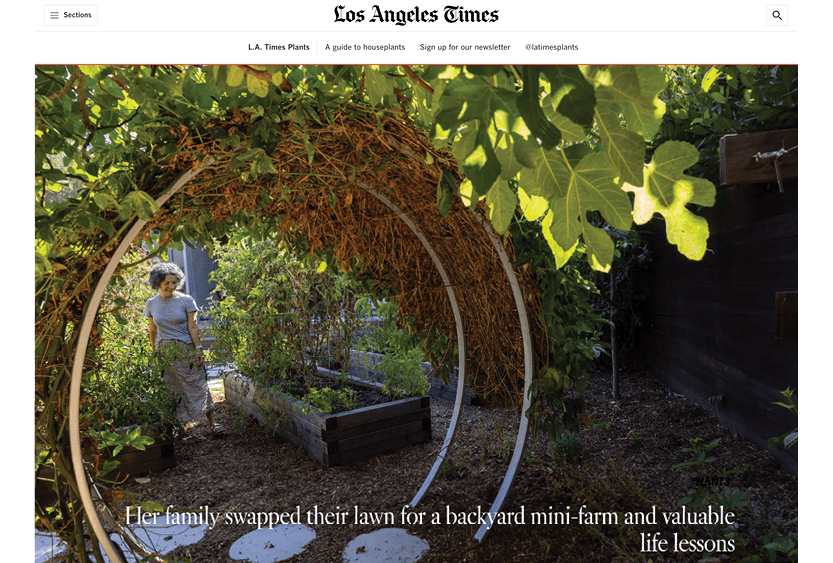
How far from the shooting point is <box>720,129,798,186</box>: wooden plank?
193 centimetres

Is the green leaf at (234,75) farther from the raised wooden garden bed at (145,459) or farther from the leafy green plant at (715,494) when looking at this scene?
the raised wooden garden bed at (145,459)

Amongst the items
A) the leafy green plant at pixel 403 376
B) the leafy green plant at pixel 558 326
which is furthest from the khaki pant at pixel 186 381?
the leafy green plant at pixel 558 326

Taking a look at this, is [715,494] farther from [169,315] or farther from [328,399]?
[169,315]

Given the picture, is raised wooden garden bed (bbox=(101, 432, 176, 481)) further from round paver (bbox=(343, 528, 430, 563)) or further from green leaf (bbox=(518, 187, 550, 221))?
green leaf (bbox=(518, 187, 550, 221))

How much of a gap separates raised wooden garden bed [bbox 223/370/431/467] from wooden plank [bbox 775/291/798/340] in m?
2.35

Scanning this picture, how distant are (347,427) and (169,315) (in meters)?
1.67

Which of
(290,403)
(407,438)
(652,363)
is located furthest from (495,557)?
(652,363)

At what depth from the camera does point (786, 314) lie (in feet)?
5.93

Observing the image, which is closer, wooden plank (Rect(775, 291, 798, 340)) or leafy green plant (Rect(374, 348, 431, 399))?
wooden plank (Rect(775, 291, 798, 340))

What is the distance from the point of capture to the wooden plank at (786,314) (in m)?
1.70

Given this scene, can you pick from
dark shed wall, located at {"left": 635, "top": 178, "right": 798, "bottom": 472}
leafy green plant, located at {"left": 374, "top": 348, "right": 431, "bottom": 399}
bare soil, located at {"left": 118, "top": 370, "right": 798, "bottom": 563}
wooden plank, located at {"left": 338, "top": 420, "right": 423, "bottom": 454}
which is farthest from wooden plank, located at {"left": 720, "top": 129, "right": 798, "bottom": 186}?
wooden plank, located at {"left": 338, "top": 420, "right": 423, "bottom": 454}
